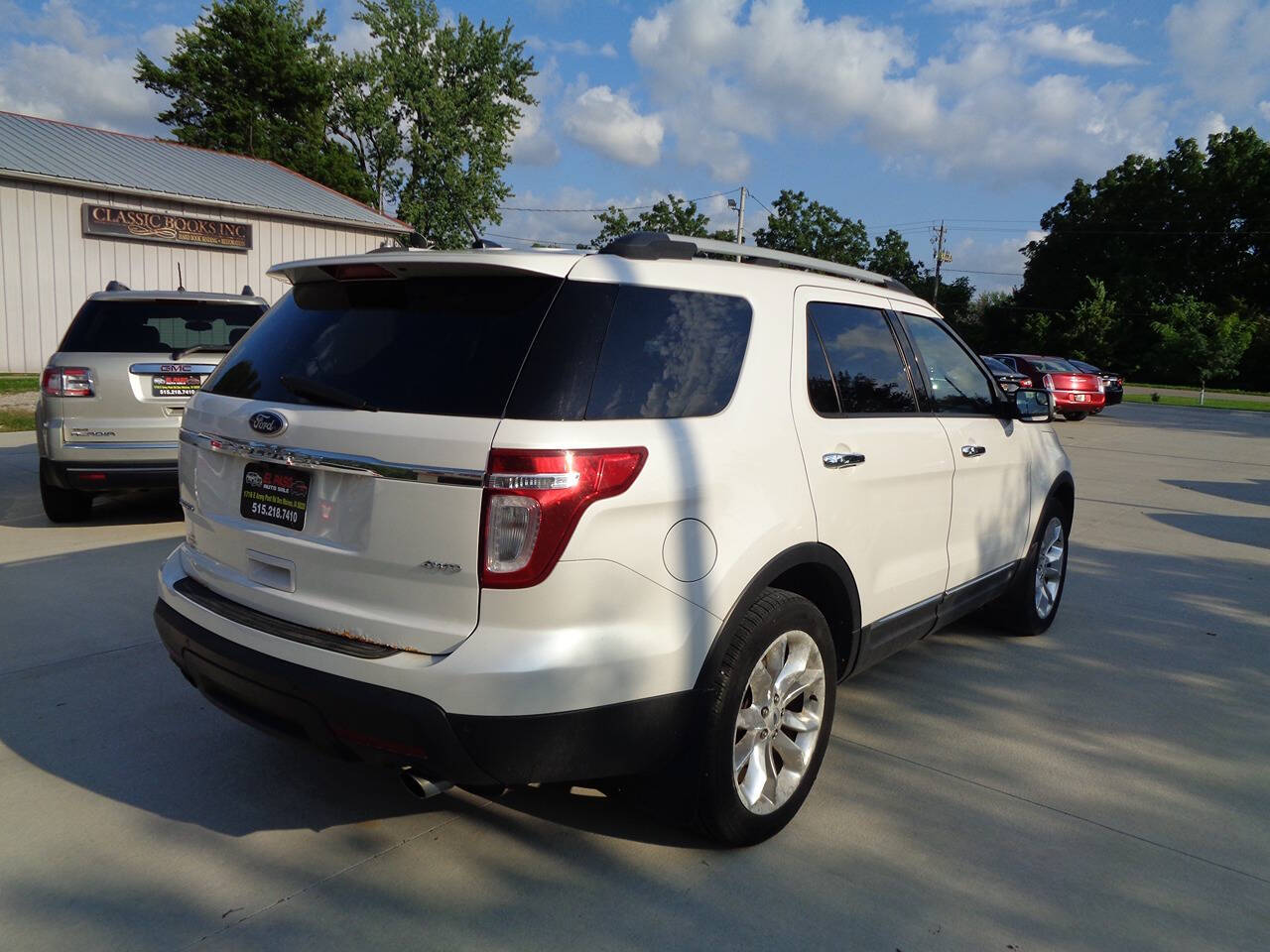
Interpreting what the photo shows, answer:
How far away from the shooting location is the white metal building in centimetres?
1883

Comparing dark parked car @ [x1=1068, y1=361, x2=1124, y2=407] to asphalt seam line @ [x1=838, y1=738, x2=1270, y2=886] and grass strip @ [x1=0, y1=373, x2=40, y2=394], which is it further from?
grass strip @ [x1=0, y1=373, x2=40, y2=394]

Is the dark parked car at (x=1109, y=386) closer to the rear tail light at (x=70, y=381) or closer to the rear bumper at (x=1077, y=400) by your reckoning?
the rear bumper at (x=1077, y=400)

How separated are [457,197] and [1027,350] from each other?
34.3 meters

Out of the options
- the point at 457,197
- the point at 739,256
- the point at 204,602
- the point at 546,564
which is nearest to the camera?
the point at 546,564

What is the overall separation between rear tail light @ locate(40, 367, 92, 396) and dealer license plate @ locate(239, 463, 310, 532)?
4739mm

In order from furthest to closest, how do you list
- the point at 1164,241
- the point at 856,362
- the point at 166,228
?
the point at 1164,241 < the point at 166,228 < the point at 856,362

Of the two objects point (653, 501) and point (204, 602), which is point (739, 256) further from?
point (204, 602)

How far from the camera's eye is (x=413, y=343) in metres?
2.72

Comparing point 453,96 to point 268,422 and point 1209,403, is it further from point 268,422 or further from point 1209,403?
point 268,422

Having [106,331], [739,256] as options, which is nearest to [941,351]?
[739,256]

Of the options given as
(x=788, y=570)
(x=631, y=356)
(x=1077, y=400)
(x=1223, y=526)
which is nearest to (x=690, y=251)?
(x=631, y=356)

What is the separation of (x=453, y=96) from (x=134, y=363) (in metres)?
39.2

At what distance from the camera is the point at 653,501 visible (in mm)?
2561

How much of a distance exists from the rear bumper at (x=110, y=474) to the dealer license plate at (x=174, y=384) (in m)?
0.50
